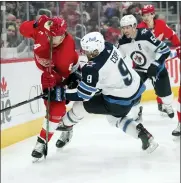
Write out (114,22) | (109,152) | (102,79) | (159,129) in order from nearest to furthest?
(102,79)
(109,152)
(159,129)
(114,22)

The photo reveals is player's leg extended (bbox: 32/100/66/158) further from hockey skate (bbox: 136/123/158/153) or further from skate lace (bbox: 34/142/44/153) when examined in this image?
hockey skate (bbox: 136/123/158/153)

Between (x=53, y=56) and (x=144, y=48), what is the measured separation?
1075mm

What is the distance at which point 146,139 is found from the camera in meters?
3.04

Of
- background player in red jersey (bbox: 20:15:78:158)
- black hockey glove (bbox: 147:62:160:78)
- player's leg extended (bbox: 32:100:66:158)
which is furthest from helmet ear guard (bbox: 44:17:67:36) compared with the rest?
black hockey glove (bbox: 147:62:160:78)

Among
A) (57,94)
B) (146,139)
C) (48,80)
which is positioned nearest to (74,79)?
(57,94)

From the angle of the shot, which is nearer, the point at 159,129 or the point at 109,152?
the point at 109,152

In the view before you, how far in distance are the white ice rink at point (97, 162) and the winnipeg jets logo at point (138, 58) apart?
545mm

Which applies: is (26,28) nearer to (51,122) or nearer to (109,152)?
(51,122)

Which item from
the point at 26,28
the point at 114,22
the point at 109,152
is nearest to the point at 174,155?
the point at 109,152

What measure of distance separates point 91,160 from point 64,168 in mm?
243

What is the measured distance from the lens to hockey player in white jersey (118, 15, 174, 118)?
3.71m

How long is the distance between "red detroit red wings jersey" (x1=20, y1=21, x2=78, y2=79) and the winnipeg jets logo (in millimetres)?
964

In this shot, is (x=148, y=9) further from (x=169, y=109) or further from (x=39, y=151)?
(x=39, y=151)

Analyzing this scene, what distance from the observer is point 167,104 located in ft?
14.0
